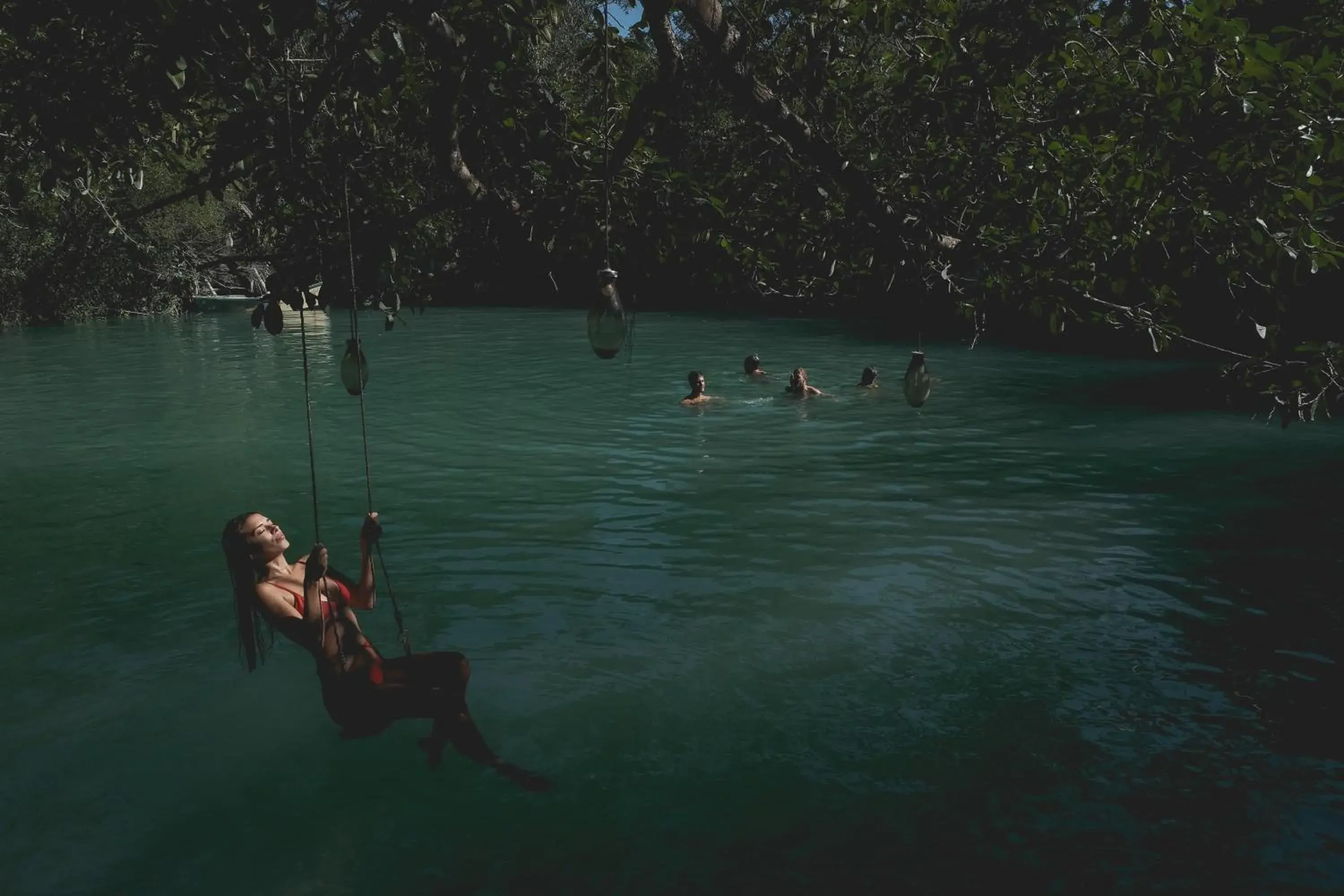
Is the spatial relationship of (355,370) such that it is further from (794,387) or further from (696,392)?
(794,387)

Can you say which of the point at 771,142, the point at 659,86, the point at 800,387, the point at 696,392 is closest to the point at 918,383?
the point at 771,142

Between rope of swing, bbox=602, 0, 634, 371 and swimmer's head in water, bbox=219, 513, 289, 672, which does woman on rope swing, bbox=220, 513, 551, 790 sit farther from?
rope of swing, bbox=602, 0, 634, 371

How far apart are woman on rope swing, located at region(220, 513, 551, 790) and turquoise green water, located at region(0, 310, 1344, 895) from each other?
698 mm

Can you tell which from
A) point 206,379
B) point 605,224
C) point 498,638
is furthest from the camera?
point 206,379

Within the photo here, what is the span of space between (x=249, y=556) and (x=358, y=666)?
39.7 inches

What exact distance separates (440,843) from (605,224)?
14.8 feet

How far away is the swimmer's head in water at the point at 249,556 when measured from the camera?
8.16m

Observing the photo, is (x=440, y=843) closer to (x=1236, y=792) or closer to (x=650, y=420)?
(x=1236, y=792)

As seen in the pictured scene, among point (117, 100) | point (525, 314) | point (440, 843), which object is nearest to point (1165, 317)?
point (440, 843)

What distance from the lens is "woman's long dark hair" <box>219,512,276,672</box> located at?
816cm

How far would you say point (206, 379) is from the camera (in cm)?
3222

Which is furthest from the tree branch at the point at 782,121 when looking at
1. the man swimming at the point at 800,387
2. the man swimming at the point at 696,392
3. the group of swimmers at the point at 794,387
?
the man swimming at the point at 800,387

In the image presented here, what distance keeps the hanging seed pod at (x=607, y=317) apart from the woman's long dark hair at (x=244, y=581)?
3.00 meters

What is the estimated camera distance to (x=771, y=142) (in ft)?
25.4
